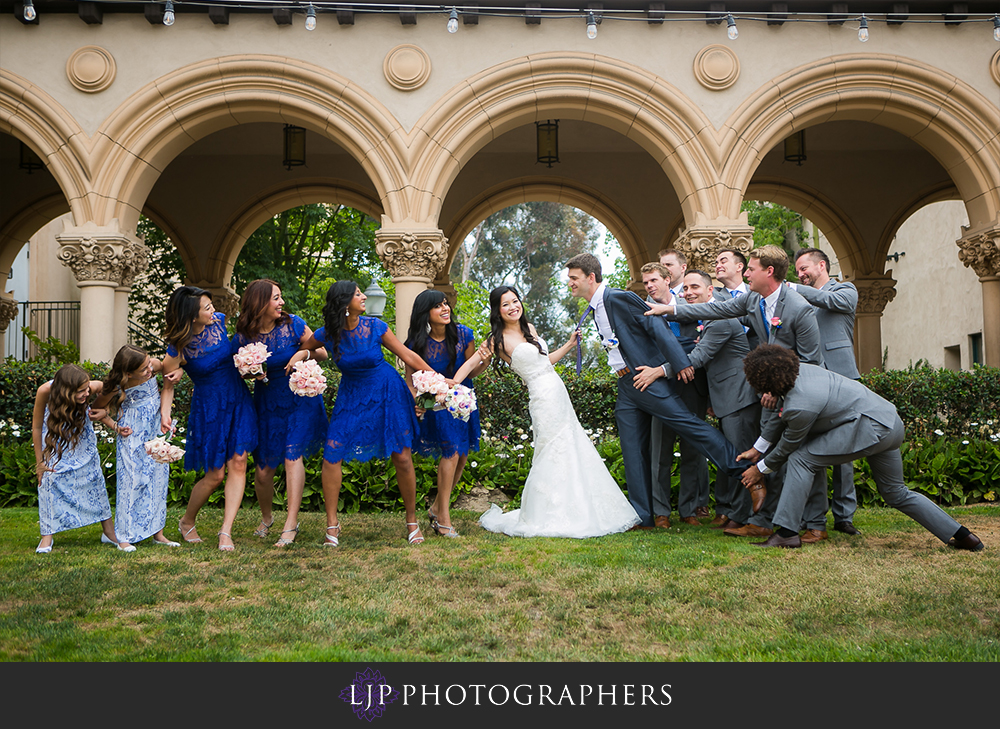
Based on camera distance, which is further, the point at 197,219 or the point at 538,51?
the point at 197,219

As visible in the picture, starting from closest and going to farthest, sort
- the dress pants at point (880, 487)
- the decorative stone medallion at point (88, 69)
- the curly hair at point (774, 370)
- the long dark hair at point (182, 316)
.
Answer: the curly hair at point (774, 370) < the dress pants at point (880, 487) < the long dark hair at point (182, 316) < the decorative stone medallion at point (88, 69)

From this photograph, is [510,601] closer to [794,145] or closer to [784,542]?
[784,542]

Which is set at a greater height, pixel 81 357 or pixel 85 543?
pixel 81 357

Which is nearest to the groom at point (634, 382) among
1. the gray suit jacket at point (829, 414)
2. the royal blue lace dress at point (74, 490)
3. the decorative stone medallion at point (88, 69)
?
the gray suit jacket at point (829, 414)

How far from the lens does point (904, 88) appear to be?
33.6 feet

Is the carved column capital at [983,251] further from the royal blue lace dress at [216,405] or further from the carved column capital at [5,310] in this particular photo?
the carved column capital at [5,310]

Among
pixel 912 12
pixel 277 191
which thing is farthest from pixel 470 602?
pixel 277 191

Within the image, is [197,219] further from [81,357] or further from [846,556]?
[846,556]

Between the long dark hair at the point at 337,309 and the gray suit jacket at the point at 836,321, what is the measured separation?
3.22 m

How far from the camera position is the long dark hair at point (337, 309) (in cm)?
543

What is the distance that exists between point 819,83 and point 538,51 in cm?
364

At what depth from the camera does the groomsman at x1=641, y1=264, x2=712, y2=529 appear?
245 inches

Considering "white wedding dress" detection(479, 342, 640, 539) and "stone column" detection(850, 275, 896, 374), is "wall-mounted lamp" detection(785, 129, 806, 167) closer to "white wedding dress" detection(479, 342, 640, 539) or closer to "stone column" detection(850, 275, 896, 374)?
"stone column" detection(850, 275, 896, 374)
